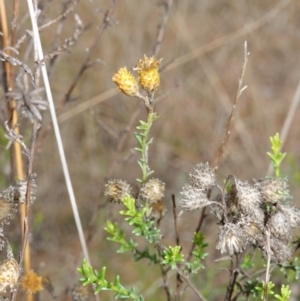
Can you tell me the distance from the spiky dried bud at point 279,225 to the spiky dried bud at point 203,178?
102 mm

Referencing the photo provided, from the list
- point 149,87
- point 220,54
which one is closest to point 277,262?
point 149,87

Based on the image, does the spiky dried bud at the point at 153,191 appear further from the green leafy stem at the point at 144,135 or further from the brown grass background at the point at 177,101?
the brown grass background at the point at 177,101

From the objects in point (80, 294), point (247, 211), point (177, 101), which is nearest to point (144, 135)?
point (247, 211)

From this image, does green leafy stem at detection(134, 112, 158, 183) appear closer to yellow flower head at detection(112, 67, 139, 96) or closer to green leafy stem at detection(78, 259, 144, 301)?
yellow flower head at detection(112, 67, 139, 96)

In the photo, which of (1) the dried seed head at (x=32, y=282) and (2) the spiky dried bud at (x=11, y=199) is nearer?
(2) the spiky dried bud at (x=11, y=199)

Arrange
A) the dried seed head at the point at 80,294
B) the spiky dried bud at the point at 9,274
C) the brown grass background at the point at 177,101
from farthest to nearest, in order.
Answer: the brown grass background at the point at 177,101, the dried seed head at the point at 80,294, the spiky dried bud at the point at 9,274

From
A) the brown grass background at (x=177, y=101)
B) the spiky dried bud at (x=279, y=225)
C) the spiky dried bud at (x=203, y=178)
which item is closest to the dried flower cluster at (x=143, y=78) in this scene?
the spiky dried bud at (x=203, y=178)

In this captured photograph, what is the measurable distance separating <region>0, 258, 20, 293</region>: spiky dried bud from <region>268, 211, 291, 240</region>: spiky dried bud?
36cm

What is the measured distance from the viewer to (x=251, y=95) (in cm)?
282

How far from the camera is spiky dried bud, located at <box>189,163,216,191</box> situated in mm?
707

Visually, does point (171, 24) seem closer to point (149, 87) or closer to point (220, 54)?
point (220, 54)

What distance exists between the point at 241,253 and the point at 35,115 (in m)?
0.36

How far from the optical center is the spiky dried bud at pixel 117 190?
75 cm

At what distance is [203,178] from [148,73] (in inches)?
6.6
